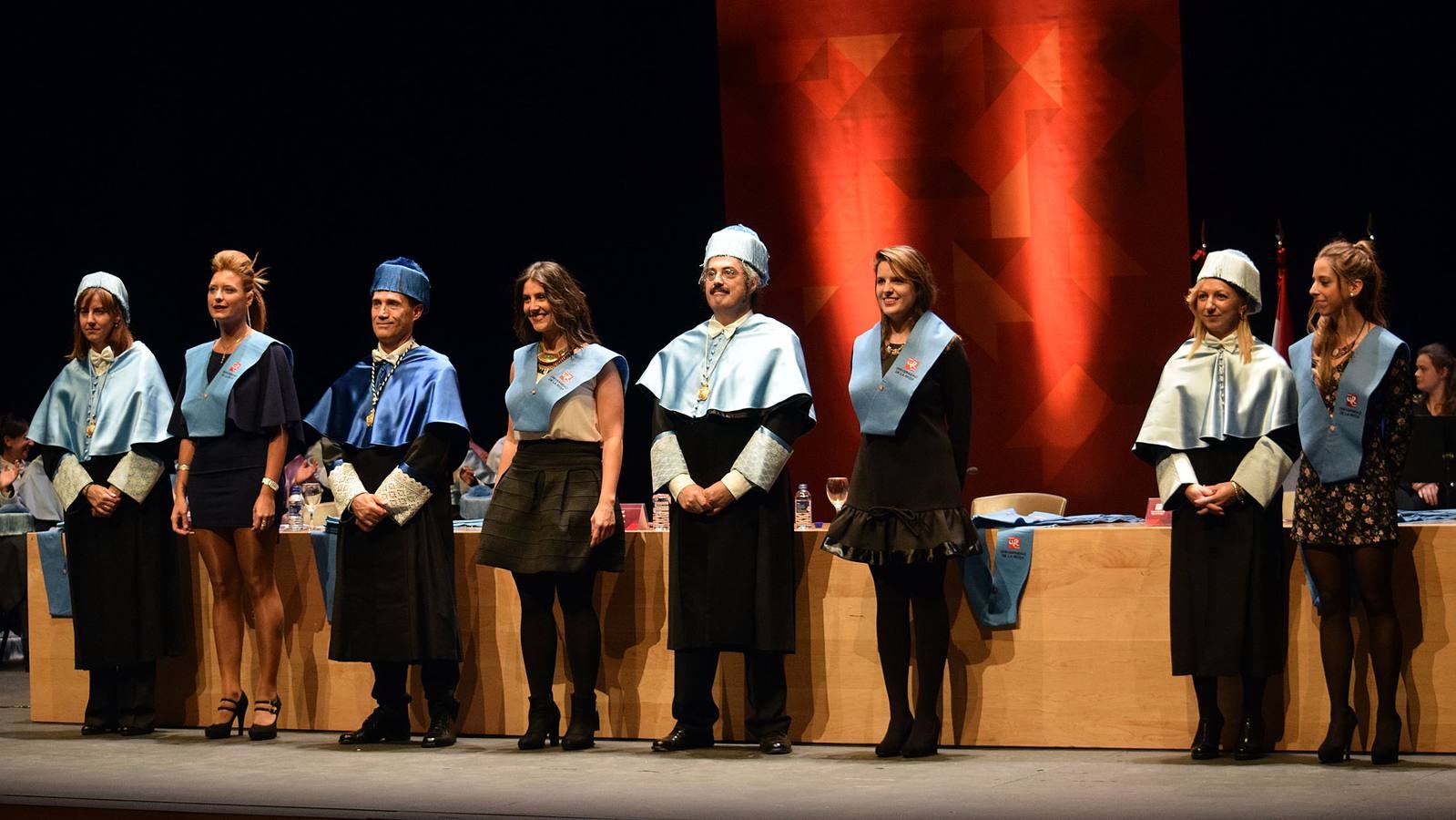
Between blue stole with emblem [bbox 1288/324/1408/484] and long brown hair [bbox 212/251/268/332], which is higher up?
long brown hair [bbox 212/251/268/332]

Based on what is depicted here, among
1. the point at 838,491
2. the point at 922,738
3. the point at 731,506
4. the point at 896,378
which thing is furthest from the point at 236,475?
the point at 922,738

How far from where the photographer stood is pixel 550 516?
14.8ft

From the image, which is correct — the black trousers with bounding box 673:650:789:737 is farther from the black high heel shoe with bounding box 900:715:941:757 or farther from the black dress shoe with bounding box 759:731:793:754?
the black high heel shoe with bounding box 900:715:941:757

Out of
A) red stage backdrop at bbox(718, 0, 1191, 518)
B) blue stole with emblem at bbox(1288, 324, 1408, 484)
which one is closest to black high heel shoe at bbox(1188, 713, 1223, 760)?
blue stole with emblem at bbox(1288, 324, 1408, 484)

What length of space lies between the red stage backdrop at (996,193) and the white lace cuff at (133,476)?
8.95 feet

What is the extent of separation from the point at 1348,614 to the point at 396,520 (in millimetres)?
2497

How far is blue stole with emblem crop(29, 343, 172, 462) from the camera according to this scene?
16.8 feet

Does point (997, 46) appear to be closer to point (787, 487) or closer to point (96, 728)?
point (787, 487)

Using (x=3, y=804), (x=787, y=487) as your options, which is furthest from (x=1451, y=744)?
(x=3, y=804)

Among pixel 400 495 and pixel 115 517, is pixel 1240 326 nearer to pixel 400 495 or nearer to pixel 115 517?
pixel 400 495

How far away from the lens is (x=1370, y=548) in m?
3.89

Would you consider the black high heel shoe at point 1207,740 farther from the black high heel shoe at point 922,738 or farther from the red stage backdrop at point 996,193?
the red stage backdrop at point 996,193

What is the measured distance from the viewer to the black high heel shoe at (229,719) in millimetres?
4961

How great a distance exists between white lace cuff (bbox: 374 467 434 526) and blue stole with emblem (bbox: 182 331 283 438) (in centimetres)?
62
